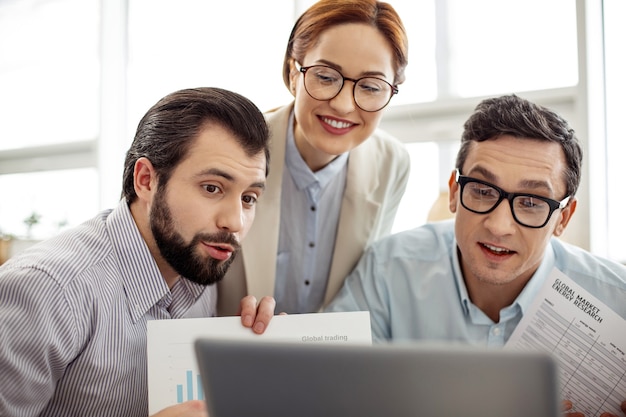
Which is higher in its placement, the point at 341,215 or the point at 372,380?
the point at 341,215

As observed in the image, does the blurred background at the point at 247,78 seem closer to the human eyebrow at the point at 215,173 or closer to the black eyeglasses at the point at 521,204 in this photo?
the black eyeglasses at the point at 521,204

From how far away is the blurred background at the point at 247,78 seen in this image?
3152mm

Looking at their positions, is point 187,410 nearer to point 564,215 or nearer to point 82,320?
point 82,320

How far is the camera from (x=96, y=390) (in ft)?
4.52

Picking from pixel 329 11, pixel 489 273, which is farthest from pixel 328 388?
pixel 329 11

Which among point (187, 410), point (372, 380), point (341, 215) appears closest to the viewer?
point (372, 380)

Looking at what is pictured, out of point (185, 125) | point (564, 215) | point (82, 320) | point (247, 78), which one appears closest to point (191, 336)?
point (82, 320)

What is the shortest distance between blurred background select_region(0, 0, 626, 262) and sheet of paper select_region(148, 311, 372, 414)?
5.45ft

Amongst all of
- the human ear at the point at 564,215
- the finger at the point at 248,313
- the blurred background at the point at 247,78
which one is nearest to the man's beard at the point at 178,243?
the finger at the point at 248,313

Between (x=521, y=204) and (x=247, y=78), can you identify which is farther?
(x=247, y=78)

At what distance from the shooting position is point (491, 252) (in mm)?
1803

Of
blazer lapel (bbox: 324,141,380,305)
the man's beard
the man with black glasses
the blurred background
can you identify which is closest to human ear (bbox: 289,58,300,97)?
blazer lapel (bbox: 324,141,380,305)

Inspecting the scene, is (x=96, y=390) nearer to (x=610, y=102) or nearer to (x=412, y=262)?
(x=412, y=262)

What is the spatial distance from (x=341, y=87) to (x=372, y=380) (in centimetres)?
135
